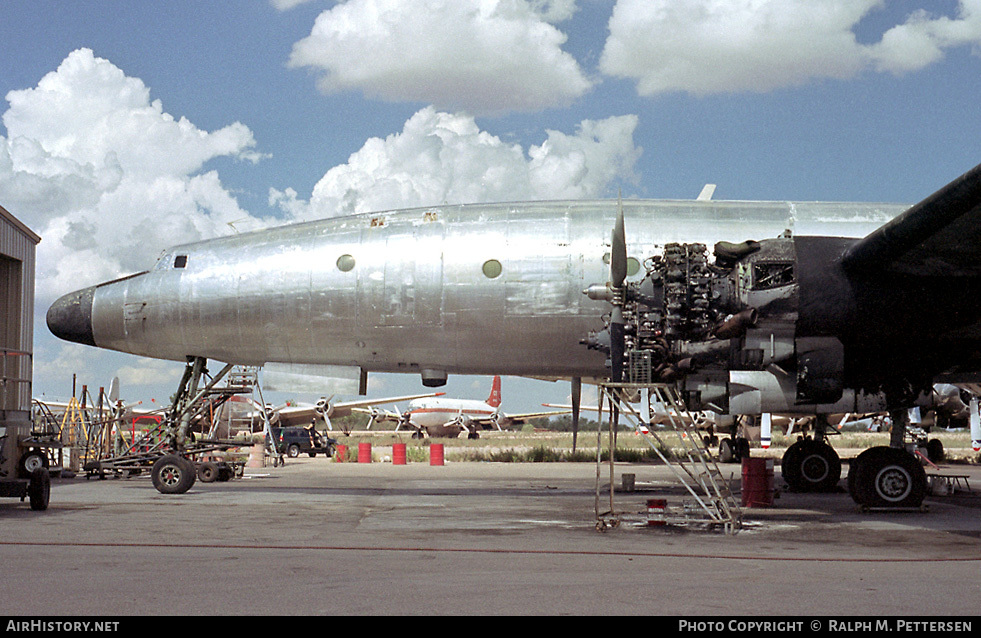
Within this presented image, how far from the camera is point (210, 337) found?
18.6 meters

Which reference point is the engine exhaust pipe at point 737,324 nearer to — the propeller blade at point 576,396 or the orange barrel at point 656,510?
the orange barrel at point 656,510

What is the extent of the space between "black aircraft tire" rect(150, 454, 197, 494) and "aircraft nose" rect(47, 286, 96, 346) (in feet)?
10.5

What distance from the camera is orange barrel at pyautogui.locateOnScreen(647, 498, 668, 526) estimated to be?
1340cm

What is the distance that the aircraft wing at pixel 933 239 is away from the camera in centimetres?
1155

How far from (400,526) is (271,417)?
57.0 m

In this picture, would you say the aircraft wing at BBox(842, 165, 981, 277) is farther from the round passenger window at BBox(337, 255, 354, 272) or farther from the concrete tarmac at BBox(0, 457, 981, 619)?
the round passenger window at BBox(337, 255, 354, 272)

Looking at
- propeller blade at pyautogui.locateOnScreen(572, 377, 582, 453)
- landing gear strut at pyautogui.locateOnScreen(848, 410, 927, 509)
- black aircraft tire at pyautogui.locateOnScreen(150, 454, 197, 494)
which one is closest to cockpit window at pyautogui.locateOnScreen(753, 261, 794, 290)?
landing gear strut at pyautogui.locateOnScreen(848, 410, 927, 509)

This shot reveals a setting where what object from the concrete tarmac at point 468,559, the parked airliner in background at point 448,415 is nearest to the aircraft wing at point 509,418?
the parked airliner in background at point 448,415

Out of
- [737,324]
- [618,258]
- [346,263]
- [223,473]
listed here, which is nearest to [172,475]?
[346,263]

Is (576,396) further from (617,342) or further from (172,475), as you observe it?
(172,475)

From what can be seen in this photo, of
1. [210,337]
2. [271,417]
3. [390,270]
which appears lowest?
[271,417]

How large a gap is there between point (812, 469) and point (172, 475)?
1465 cm
